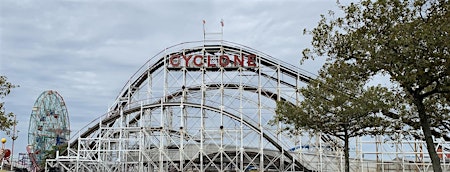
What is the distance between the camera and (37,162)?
41969mm

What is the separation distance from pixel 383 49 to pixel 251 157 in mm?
20875

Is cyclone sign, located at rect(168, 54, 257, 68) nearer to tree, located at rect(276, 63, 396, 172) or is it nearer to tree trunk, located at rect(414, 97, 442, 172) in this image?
tree, located at rect(276, 63, 396, 172)

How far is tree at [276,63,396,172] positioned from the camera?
1594cm

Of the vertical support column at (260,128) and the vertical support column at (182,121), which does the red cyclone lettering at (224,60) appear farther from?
the vertical support column at (182,121)

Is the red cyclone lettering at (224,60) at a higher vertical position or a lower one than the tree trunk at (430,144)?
higher

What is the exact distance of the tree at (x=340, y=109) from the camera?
15938mm

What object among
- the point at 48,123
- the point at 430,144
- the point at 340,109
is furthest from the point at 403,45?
the point at 48,123

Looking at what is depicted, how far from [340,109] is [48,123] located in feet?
104

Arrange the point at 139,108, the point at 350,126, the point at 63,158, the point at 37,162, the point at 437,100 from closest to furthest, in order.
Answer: the point at 437,100 < the point at 350,126 < the point at 63,158 < the point at 139,108 < the point at 37,162

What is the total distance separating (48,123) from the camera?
42844 millimetres

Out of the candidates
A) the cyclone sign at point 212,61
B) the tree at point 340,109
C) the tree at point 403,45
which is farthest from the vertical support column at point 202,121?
the tree at point 403,45

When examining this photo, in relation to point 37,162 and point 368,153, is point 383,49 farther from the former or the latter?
point 37,162

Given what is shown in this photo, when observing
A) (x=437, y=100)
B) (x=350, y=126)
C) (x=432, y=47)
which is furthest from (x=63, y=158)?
→ (x=432, y=47)

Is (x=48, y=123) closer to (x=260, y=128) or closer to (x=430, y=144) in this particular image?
(x=260, y=128)
